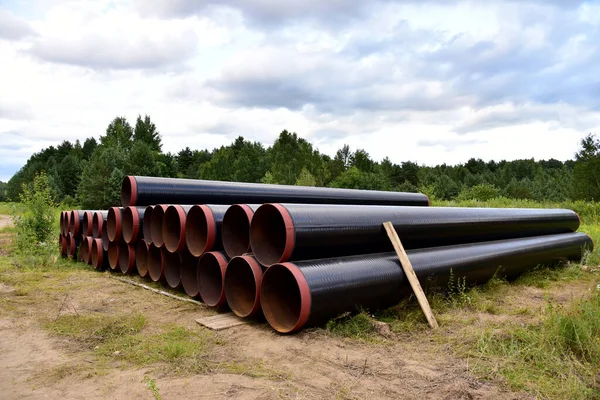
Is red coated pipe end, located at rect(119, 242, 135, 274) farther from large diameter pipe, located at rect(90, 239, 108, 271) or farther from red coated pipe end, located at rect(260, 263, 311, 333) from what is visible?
red coated pipe end, located at rect(260, 263, 311, 333)

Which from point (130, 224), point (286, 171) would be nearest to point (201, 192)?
point (130, 224)

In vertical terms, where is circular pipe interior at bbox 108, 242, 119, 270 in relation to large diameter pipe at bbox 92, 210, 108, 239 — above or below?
below

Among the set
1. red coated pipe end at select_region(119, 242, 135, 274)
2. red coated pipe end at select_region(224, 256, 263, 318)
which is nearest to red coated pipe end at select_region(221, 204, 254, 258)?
red coated pipe end at select_region(224, 256, 263, 318)

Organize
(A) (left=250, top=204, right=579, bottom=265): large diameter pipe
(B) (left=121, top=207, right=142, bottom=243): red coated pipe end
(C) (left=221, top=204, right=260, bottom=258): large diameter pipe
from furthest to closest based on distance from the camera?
(B) (left=121, top=207, right=142, bottom=243): red coated pipe end, (C) (left=221, top=204, right=260, bottom=258): large diameter pipe, (A) (left=250, top=204, right=579, bottom=265): large diameter pipe

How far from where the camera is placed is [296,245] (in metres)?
5.05

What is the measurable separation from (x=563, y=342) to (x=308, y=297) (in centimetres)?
244

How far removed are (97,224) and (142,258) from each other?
85.8 inches

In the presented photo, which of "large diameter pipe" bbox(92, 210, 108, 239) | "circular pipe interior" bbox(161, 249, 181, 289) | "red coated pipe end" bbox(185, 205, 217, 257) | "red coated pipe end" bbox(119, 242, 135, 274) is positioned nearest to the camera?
"red coated pipe end" bbox(185, 205, 217, 257)

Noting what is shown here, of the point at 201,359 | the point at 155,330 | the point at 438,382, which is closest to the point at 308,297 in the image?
the point at 201,359

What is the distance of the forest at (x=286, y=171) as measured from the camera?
3641cm

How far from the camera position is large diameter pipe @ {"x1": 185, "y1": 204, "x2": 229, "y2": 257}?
20.8ft

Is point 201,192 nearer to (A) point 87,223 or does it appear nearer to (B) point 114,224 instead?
(B) point 114,224

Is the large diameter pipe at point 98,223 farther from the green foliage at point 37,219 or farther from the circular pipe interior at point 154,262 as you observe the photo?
the green foliage at point 37,219

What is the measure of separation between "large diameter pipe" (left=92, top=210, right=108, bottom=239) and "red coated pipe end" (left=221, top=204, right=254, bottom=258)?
4.50 m
